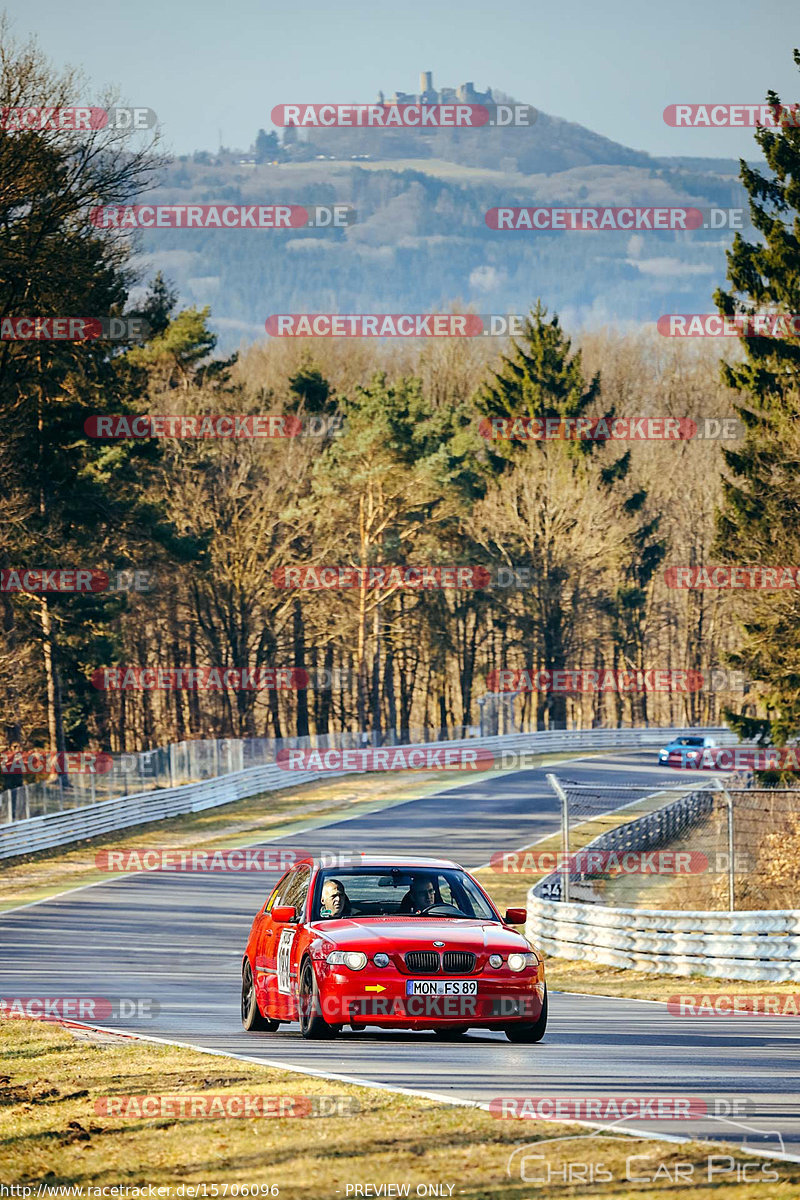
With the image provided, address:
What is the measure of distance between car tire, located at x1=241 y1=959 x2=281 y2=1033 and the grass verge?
3398 millimetres

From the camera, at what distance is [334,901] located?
13.0 metres

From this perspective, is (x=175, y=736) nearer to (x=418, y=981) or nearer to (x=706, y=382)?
(x=706, y=382)

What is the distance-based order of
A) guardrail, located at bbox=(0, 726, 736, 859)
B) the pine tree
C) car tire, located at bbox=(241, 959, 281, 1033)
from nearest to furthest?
1. car tire, located at bbox=(241, 959, 281, 1033)
2. guardrail, located at bbox=(0, 726, 736, 859)
3. the pine tree

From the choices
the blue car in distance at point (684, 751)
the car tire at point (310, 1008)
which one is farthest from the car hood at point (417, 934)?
the blue car in distance at point (684, 751)

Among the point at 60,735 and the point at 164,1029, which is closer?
the point at 164,1029

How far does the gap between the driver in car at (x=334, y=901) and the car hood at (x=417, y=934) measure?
14cm

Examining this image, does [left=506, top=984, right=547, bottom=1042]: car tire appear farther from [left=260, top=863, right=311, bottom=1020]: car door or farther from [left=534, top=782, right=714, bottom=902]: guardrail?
[left=534, top=782, right=714, bottom=902]: guardrail

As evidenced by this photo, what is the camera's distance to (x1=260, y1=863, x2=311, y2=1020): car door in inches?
510

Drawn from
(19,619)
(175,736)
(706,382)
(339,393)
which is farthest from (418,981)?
(706,382)

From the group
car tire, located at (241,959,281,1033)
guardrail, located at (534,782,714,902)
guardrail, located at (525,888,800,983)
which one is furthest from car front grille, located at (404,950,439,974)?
guardrail, located at (534,782,714,902)

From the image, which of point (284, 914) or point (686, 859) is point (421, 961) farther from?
point (686, 859)

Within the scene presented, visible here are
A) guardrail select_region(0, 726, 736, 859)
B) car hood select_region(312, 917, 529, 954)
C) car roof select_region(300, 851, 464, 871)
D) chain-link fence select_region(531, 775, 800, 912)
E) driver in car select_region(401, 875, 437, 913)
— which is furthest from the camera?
guardrail select_region(0, 726, 736, 859)

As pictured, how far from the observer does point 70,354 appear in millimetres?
45031

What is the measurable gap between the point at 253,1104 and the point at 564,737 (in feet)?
194
